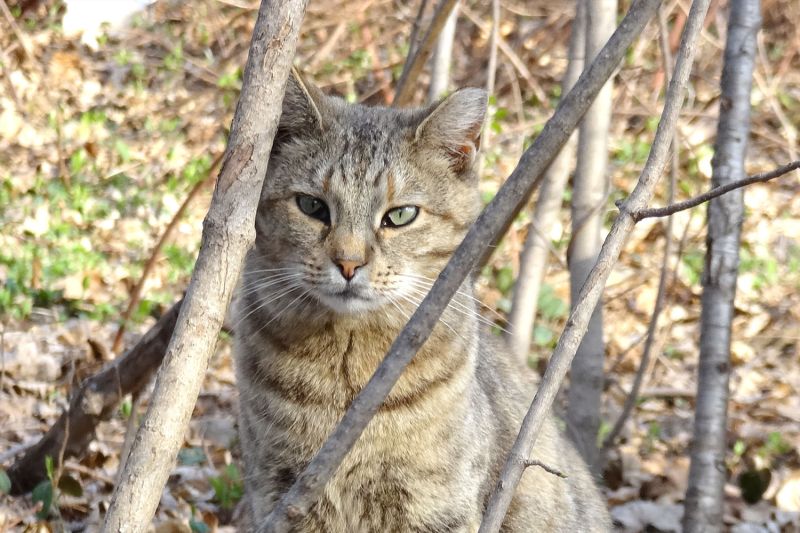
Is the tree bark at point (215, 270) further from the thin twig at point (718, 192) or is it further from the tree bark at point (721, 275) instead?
the tree bark at point (721, 275)

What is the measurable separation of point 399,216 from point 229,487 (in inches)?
63.6

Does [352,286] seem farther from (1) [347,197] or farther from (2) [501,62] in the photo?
(2) [501,62]

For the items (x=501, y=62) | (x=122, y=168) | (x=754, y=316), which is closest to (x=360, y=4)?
(x=501, y=62)

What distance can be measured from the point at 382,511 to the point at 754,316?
4.01m

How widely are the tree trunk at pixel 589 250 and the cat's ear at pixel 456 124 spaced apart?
48.6 inches

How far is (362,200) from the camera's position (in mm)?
2688

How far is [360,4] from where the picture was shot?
25.8 feet

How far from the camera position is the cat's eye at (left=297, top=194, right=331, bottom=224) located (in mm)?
2721

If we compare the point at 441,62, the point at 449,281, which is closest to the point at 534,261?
the point at 441,62

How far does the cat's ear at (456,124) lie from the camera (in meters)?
2.77

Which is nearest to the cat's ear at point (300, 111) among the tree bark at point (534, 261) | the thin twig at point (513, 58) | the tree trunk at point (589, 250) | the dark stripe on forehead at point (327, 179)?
the dark stripe on forehead at point (327, 179)

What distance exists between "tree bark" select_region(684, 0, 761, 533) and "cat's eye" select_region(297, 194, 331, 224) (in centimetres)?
146

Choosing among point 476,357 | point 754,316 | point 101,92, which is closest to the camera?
point 476,357

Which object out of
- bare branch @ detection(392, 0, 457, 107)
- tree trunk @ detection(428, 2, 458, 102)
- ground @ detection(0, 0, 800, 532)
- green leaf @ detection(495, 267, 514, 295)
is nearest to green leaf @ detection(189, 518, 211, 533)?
ground @ detection(0, 0, 800, 532)
